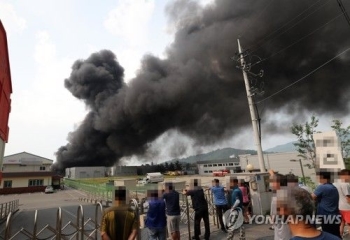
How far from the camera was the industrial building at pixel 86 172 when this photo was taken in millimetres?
57438

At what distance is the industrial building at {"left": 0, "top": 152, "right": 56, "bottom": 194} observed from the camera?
3725cm

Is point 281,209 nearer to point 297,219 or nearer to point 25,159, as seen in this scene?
point 297,219

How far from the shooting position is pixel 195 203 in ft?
19.2

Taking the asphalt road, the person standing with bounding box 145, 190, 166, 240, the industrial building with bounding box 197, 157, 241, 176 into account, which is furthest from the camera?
the industrial building with bounding box 197, 157, 241, 176

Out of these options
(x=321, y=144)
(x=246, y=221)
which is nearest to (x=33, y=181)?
(x=246, y=221)

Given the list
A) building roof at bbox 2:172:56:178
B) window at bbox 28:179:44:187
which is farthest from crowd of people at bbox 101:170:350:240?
window at bbox 28:179:44:187

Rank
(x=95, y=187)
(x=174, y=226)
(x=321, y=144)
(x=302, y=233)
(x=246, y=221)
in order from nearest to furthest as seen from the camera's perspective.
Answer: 1. (x=302, y=233)
2. (x=321, y=144)
3. (x=174, y=226)
4. (x=246, y=221)
5. (x=95, y=187)

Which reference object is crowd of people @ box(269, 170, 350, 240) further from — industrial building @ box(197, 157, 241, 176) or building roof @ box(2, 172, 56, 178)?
industrial building @ box(197, 157, 241, 176)

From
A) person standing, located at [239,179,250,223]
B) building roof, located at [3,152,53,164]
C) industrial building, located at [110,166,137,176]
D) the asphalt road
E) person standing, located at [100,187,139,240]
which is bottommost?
the asphalt road

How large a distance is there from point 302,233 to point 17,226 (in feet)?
45.2

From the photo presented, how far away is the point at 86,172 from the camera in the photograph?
58438mm

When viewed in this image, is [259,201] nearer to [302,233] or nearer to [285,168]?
[302,233]

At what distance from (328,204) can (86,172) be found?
201 ft

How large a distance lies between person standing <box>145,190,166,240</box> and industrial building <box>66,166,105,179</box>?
58368 mm
